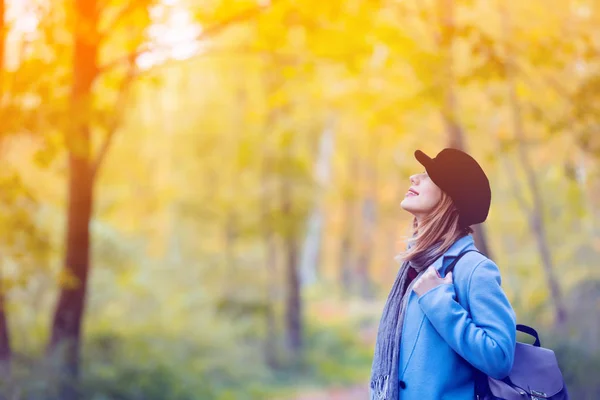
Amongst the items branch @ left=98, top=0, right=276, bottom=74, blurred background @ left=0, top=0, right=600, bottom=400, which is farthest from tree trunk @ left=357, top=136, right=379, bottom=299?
branch @ left=98, top=0, right=276, bottom=74

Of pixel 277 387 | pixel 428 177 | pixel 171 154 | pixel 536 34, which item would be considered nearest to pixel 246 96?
pixel 171 154

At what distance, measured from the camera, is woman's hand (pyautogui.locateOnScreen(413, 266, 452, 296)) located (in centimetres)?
298

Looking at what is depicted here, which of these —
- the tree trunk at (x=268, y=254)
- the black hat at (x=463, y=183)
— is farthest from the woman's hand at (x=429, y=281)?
the tree trunk at (x=268, y=254)

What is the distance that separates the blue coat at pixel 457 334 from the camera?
111 inches

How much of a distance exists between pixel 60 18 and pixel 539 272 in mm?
14633

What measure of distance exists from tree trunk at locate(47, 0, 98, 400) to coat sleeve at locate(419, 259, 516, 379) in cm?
686

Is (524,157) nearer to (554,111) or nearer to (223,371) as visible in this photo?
(554,111)

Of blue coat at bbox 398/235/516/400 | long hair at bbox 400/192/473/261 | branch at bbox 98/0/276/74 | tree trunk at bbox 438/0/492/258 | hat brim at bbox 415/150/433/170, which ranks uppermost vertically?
branch at bbox 98/0/276/74

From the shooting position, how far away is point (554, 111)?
13852 mm

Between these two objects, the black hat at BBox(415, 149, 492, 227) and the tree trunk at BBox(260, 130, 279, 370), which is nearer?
the black hat at BBox(415, 149, 492, 227)

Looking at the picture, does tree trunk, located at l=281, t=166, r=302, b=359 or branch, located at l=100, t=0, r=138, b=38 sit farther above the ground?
branch, located at l=100, t=0, r=138, b=38

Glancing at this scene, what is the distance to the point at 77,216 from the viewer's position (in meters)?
10.0

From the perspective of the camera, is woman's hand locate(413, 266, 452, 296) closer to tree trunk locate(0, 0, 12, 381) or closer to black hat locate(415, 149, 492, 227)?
black hat locate(415, 149, 492, 227)

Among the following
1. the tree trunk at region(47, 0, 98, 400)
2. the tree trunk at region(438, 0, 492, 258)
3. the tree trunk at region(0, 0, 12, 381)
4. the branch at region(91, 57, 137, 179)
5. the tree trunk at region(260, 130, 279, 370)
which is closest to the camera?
the tree trunk at region(0, 0, 12, 381)
